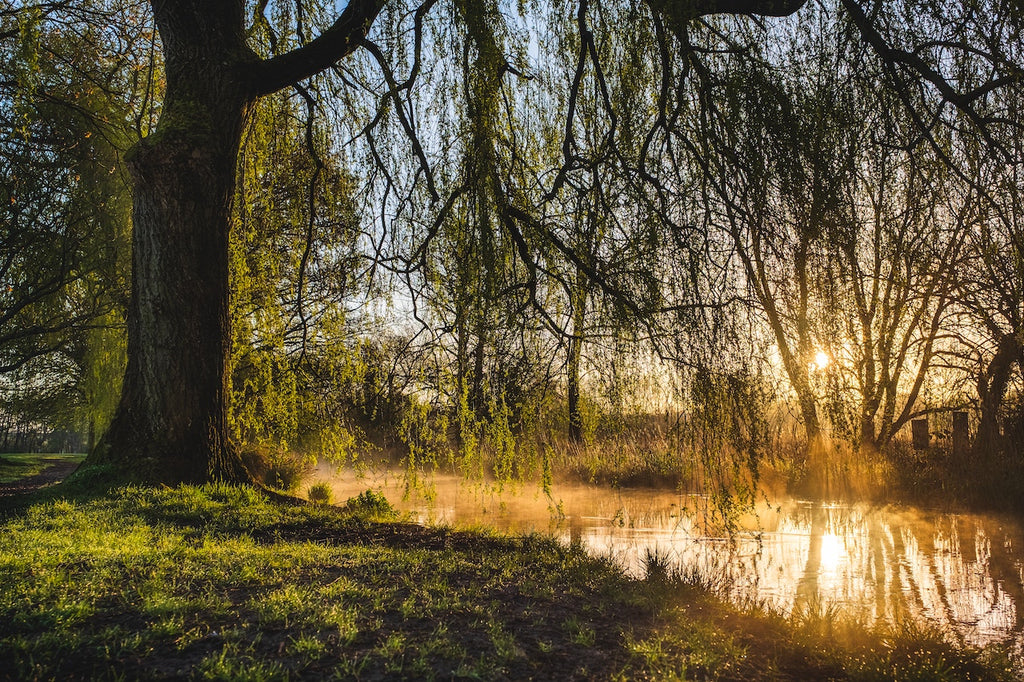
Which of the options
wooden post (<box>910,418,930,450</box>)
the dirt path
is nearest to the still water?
wooden post (<box>910,418,930,450</box>)

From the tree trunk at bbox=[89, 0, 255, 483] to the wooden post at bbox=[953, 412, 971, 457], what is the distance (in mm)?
9118

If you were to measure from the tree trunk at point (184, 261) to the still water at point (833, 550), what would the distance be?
189 centimetres

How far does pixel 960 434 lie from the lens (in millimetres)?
9141

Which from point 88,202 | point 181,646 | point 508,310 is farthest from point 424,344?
point 88,202

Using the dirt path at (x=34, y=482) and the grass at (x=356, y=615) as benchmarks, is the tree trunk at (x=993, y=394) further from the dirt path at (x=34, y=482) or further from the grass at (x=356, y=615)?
the dirt path at (x=34, y=482)

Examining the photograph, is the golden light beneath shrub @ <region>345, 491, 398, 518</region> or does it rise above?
beneath

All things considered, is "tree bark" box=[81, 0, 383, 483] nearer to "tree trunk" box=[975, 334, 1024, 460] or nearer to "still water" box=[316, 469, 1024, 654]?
"still water" box=[316, 469, 1024, 654]

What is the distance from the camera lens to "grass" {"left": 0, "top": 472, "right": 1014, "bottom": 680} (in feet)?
7.75

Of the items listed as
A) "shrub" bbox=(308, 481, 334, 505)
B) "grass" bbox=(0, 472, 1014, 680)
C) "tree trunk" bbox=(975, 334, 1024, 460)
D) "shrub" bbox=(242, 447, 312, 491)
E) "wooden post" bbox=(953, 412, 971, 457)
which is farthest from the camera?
"shrub" bbox=(308, 481, 334, 505)

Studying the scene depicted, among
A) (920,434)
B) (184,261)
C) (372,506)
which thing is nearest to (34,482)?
(372,506)

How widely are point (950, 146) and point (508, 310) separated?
222cm

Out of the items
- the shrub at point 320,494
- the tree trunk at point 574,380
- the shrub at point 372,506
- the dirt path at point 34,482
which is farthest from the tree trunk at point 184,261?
the dirt path at point 34,482

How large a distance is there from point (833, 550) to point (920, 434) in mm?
3966

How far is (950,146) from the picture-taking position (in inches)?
122
